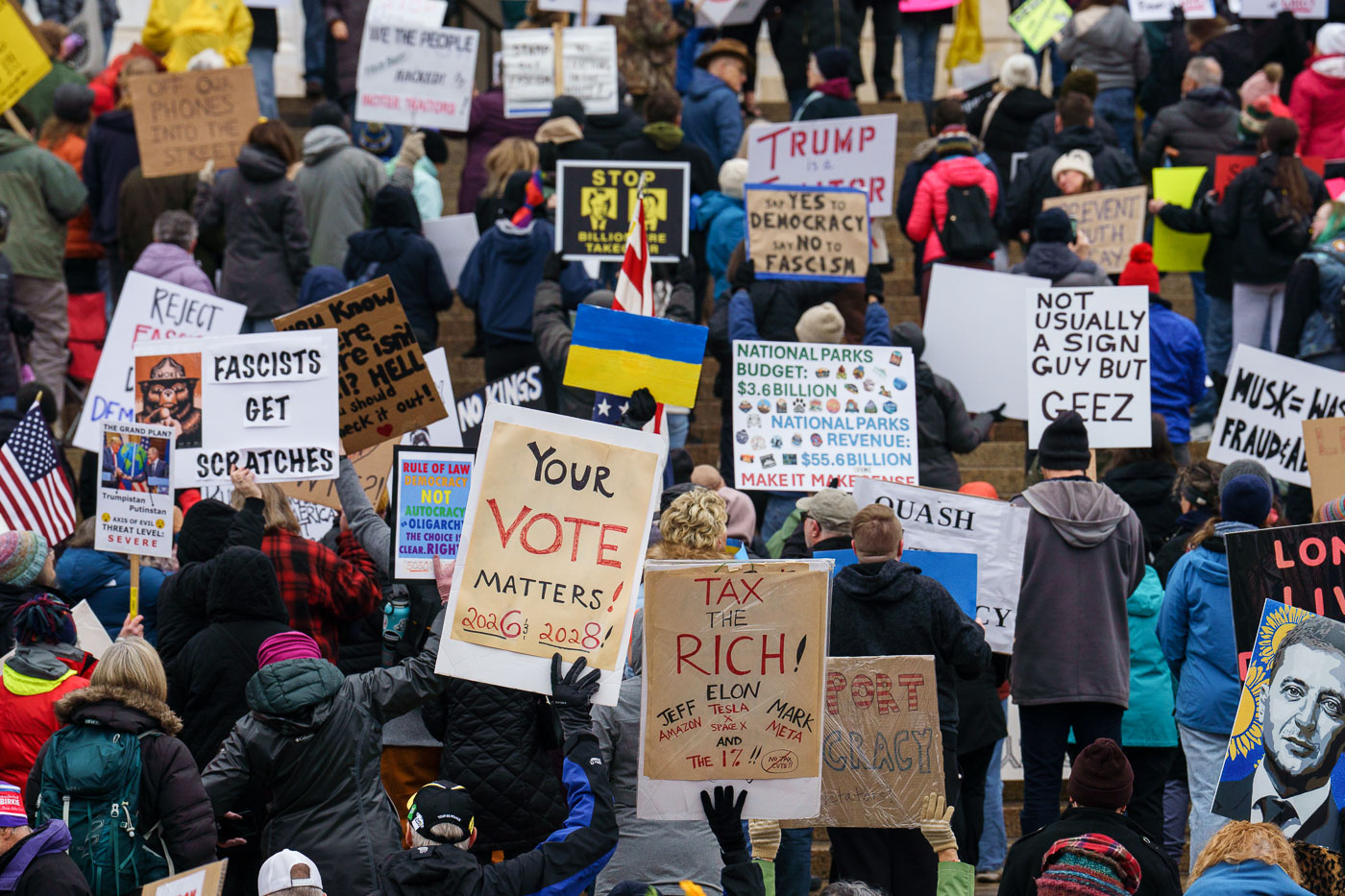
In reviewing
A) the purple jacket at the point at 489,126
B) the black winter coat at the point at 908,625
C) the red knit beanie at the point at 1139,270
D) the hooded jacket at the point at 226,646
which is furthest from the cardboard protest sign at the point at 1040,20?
the hooded jacket at the point at 226,646

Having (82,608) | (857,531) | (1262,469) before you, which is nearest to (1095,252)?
(1262,469)

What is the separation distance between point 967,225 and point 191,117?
A: 18.0 feet

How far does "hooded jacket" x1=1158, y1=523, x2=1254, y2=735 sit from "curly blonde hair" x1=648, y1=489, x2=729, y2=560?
2.32m

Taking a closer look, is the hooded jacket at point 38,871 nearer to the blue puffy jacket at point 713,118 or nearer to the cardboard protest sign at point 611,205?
the cardboard protest sign at point 611,205

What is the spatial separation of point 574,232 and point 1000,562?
4.74 m

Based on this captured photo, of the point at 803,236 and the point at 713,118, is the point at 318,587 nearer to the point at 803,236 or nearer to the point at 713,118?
the point at 803,236

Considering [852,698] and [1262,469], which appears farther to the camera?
[1262,469]

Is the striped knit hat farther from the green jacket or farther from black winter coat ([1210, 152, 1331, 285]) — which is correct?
Answer: the green jacket

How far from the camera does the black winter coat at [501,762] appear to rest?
6.15m

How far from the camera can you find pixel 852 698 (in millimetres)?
6082

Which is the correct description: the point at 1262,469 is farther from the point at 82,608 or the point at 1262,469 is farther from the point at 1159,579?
the point at 82,608

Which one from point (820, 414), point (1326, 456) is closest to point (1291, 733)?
point (1326, 456)

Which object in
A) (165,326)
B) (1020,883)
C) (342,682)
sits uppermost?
(165,326)

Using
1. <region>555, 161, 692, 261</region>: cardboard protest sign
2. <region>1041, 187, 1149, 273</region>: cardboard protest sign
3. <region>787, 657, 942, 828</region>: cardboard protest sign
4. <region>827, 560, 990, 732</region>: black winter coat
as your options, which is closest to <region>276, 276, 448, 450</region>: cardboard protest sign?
Result: <region>827, 560, 990, 732</region>: black winter coat
